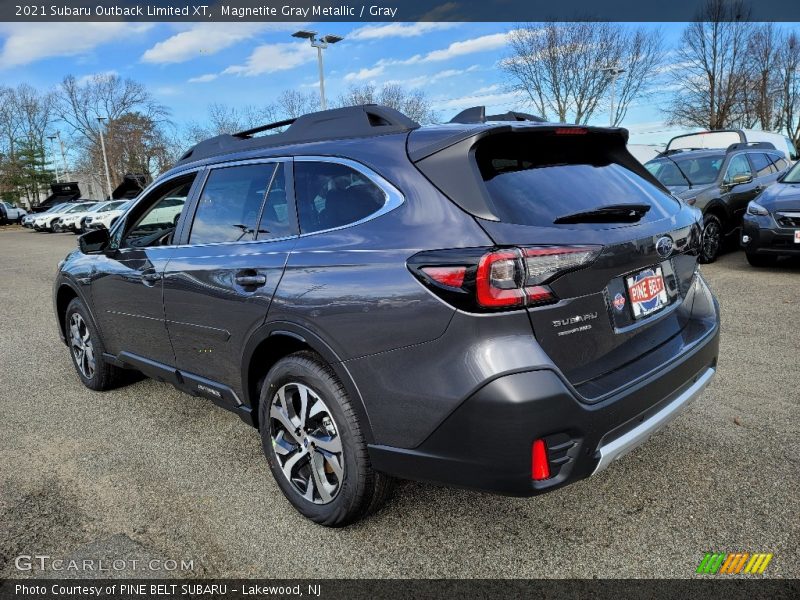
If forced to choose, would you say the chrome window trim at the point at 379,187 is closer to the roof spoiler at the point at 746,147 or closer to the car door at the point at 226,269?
the car door at the point at 226,269

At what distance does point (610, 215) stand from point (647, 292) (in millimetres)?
376

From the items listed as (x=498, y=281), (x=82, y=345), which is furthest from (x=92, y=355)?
(x=498, y=281)

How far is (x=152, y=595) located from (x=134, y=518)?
23.3 inches

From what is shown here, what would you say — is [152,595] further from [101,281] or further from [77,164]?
[77,164]

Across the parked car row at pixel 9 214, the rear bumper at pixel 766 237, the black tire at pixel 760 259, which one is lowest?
the parked car row at pixel 9 214

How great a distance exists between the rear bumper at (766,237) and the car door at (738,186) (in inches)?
57.2

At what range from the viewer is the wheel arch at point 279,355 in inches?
93.1

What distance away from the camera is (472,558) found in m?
2.41

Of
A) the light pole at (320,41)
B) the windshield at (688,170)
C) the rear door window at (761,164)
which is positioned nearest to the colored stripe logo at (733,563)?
the windshield at (688,170)

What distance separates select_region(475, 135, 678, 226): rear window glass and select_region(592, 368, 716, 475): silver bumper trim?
0.79 metres

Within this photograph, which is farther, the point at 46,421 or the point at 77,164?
the point at 77,164

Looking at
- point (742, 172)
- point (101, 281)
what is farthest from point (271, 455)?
point (742, 172)

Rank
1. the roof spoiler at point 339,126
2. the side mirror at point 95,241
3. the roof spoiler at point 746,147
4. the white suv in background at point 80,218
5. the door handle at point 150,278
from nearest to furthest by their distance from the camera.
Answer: the roof spoiler at point 339,126 → the door handle at point 150,278 → the side mirror at point 95,241 → the roof spoiler at point 746,147 → the white suv in background at point 80,218

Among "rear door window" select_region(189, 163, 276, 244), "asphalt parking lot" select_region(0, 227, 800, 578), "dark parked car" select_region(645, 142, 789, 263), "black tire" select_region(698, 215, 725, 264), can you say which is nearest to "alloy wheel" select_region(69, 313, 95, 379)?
"asphalt parking lot" select_region(0, 227, 800, 578)
